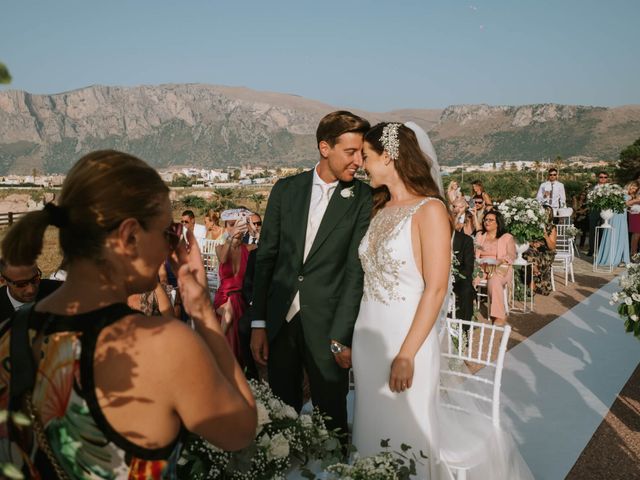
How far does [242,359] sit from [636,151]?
42095 mm

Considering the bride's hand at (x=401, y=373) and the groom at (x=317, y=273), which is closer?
the bride's hand at (x=401, y=373)

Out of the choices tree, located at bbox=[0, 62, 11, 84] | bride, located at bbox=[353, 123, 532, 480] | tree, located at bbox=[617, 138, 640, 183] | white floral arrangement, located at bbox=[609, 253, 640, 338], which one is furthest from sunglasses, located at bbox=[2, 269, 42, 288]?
tree, located at bbox=[617, 138, 640, 183]

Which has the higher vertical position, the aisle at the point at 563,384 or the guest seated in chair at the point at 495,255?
the guest seated in chair at the point at 495,255

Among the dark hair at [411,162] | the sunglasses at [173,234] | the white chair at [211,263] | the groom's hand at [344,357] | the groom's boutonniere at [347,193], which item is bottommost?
the white chair at [211,263]

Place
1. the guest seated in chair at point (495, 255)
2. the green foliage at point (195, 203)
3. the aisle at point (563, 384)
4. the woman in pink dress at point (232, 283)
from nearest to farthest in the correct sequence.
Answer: the aisle at point (563, 384)
the woman in pink dress at point (232, 283)
the guest seated in chair at point (495, 255)
the green foliage at point (195, 203)

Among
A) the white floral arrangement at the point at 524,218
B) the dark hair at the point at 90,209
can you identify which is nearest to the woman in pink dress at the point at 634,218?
the white floral arrangement at the point at 524,218

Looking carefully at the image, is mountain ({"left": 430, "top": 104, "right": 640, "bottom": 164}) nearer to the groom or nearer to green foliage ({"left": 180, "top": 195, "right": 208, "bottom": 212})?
green foliage ({"left": 180, "top": 195, "right": 208, "bottom": 212})

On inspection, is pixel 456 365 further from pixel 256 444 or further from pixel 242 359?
pixel 256 444

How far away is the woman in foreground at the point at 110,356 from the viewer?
1133 millimetres

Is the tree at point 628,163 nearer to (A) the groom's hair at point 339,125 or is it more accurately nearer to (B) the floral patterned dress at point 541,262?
(B) the floral patterned dress at point 541,262

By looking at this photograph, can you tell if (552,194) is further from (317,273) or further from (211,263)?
(317,273)

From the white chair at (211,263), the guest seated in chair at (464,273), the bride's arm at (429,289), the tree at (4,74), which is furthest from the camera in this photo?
the white chair at (211,263)

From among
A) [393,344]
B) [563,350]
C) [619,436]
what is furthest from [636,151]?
[393,344]

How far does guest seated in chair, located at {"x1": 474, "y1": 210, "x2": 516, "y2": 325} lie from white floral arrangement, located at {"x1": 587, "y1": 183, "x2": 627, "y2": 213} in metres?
6.33
